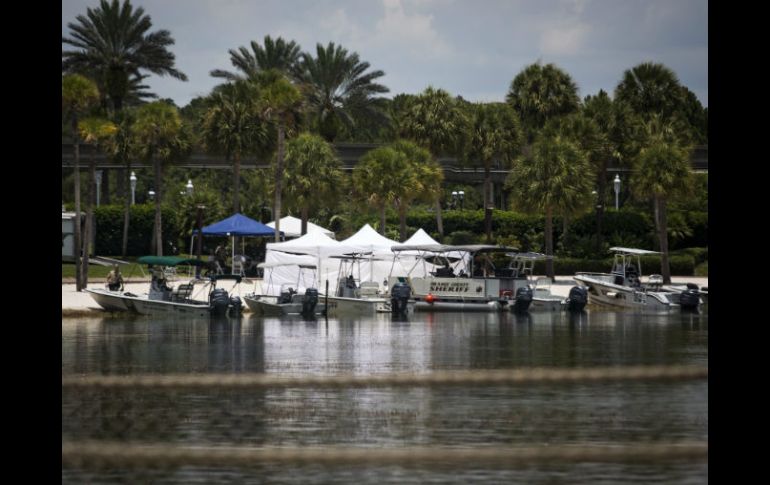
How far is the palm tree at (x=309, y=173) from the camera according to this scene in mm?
64812

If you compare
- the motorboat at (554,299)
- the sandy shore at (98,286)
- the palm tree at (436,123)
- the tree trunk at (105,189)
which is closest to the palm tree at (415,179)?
the palm tree at (436,123)

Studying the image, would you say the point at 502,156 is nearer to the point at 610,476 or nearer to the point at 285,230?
the point at 285,230

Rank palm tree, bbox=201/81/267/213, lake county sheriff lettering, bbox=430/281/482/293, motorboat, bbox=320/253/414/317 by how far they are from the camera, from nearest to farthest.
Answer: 1. motorboat, bbox=320/253/414/317
2. lake county sheriff lettering, bbox=430/281/482/293
3. palm tree, bbox=201/81/267/213

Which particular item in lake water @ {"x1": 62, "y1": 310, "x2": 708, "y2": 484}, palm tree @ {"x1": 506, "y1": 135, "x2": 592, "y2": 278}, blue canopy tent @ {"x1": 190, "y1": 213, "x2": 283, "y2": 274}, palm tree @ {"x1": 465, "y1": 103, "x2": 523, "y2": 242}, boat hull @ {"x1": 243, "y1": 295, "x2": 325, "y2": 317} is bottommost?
lake water @ {"x1": 62, "y1": 310, "x2": 708, "y2": 484}

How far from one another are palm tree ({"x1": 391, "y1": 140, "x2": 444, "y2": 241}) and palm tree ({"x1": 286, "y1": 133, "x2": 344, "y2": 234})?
13.0 feet

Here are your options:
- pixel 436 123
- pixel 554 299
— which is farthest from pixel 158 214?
pixel 554 299

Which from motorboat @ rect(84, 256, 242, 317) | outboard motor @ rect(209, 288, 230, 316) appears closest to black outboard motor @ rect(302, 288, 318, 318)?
motorboat @ rect(84, 256, 242, 317)

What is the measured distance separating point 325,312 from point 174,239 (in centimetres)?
3063

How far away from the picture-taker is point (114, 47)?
70.5m

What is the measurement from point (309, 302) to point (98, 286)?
12467mm

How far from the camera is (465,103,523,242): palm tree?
6762 centimetres

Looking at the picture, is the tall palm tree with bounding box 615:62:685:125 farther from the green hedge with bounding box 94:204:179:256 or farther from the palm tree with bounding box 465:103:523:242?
the green hedge with bounding box 94:204:179:256
